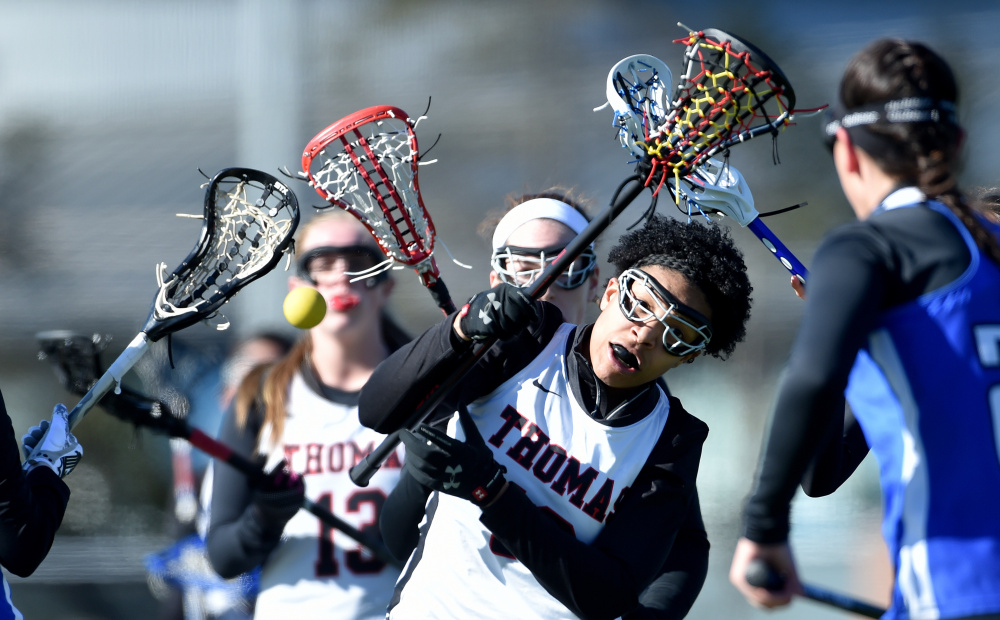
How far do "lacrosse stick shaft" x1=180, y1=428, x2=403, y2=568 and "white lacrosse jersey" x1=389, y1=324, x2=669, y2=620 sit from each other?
31.1 inches

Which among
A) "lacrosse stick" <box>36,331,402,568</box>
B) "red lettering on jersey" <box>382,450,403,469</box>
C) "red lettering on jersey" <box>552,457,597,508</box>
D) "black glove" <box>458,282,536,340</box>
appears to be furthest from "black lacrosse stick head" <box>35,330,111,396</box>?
"red lettering on jersey" <box>552,457,597,508</box>

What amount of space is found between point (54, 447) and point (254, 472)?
75 cm

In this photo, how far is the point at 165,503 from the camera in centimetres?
686

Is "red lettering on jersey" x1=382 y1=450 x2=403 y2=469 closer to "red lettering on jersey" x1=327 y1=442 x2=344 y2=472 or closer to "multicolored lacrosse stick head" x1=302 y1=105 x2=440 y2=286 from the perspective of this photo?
"red lettering on jersey" x1=327 y1=442 x2=344 y2=472

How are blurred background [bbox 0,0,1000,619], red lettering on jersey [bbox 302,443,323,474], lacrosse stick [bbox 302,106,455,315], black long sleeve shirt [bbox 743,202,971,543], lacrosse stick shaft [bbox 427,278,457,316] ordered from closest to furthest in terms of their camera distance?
1. black long sleeve shirt [bbox 743,202,971,543]
2. lacrosse stick [bbox 302,106,455,315]
3. lacrosse stick shaft [bbox 427,278,457,316]
4. red lettering on jersey [bbox 302,443,323,474]
5. blurred background [bbox 0,0,1000,619]

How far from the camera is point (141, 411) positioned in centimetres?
307

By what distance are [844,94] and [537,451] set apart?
93 centimetres

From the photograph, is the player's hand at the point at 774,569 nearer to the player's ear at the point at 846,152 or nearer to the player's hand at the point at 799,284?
the player's ear at the point at 846,152

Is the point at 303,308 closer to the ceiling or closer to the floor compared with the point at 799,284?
closer to the floor

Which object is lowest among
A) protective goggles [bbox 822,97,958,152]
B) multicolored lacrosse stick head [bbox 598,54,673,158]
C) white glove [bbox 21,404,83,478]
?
white glove [bbox 21,404,83,478]

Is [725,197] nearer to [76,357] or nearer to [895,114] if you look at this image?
[895,114]

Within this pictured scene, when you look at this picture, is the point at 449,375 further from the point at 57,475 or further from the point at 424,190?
the point at 424,190

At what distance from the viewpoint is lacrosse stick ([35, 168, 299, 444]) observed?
102 inches

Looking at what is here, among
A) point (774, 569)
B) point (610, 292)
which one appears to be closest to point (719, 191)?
point (610, 292)
